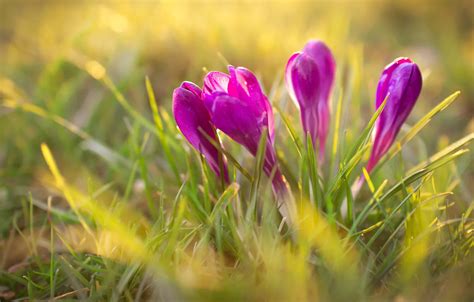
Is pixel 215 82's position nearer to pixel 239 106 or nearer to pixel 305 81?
pixel 239 106

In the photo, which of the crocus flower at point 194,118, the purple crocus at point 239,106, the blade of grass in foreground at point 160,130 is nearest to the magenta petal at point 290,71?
the purple crocus at point 239,106

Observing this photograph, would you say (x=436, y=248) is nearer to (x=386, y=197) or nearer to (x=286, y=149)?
(x=386, y=197)

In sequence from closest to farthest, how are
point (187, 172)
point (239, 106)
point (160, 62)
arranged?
1. point (239, 106)
2. point (187, 172)
3. point (160, 62)

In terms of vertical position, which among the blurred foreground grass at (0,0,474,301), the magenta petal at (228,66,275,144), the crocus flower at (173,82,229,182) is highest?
the magenta petal at (228,66,275,144)

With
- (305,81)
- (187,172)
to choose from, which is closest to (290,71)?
(305,81)

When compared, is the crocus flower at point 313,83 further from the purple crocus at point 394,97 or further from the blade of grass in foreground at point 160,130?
the blade of grass in foreground at point 160,130

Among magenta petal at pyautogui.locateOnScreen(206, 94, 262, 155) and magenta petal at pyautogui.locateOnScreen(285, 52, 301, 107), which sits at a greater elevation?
magenta petal at pyautogui.locateOnScreen(285, 52, 301, 107)

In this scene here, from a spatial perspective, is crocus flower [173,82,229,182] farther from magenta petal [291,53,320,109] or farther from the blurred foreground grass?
magenta petal [291,53,320,109]

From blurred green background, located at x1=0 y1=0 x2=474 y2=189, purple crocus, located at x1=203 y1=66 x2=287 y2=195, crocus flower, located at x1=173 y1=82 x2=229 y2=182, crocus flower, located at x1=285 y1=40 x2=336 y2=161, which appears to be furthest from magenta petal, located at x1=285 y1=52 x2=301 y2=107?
blurred green background, located at x1=0 y1=0 x2=474 y2=189
